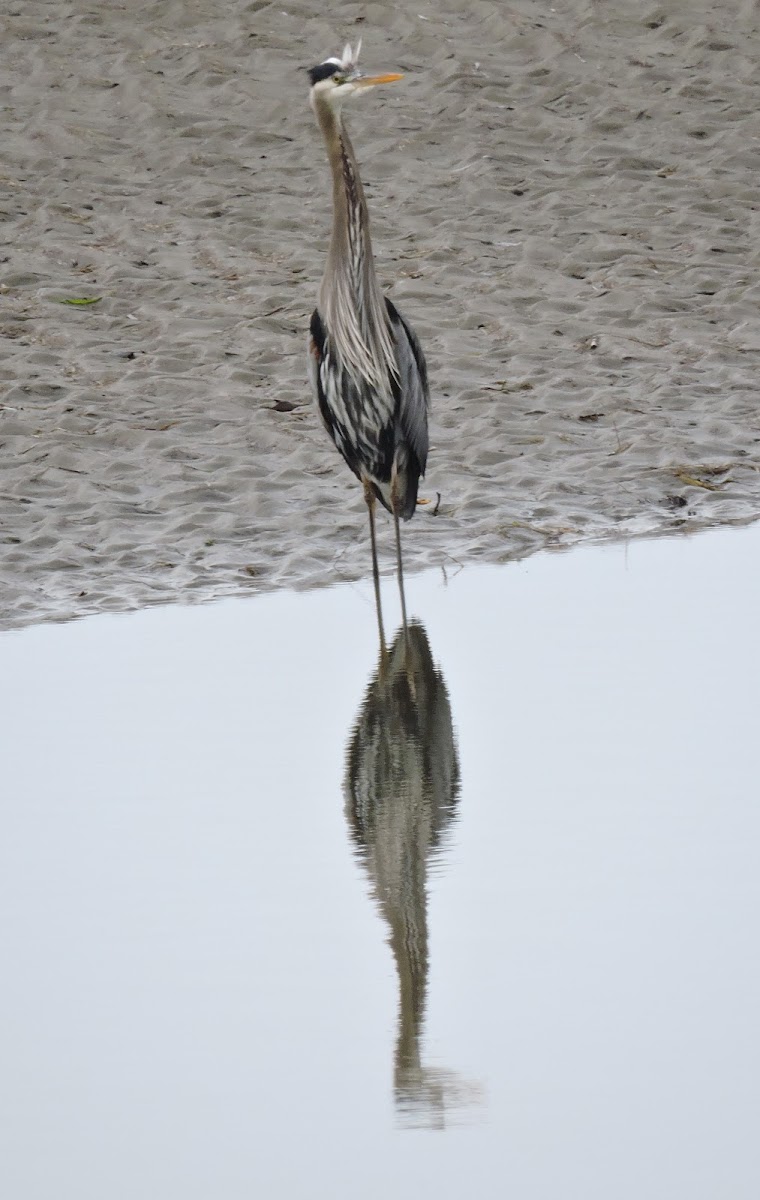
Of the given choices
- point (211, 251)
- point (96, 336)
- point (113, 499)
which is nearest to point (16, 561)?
point (113, 499)

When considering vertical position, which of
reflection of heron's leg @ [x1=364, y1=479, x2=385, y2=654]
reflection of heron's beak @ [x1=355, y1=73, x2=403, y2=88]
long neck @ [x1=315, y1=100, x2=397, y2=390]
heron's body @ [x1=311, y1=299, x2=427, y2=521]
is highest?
reflection of heron's beak @ [x1=355, y1=73, x2=403, y2=88]

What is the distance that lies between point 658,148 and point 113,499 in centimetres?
518

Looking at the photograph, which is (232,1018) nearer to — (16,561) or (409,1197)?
(409,1197)

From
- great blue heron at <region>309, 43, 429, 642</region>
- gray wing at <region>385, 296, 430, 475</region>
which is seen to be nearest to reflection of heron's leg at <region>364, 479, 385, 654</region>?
great blue heron at <region>309, 43, 429, 642</region>

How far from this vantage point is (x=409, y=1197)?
2789 mm

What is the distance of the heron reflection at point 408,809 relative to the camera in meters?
3.11

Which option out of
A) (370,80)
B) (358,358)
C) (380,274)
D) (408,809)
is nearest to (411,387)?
(358,358)

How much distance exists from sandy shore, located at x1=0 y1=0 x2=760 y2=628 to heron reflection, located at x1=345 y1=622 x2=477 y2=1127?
1.21 m

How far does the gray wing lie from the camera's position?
6266 mm

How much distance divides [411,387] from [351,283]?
416 millimetres

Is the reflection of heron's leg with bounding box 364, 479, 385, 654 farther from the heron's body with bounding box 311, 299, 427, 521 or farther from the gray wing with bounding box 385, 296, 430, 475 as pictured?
the gray wing with bounding box 385, 296, 430, 475

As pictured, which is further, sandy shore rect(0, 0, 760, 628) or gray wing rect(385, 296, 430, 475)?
sandy shore rect(0, 0, 760, 628)

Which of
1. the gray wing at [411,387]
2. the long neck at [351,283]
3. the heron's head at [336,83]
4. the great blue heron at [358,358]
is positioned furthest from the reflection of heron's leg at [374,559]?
the heron's head at [336,83]

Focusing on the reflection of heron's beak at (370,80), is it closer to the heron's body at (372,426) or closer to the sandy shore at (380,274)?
the heron's body at (372,426)
